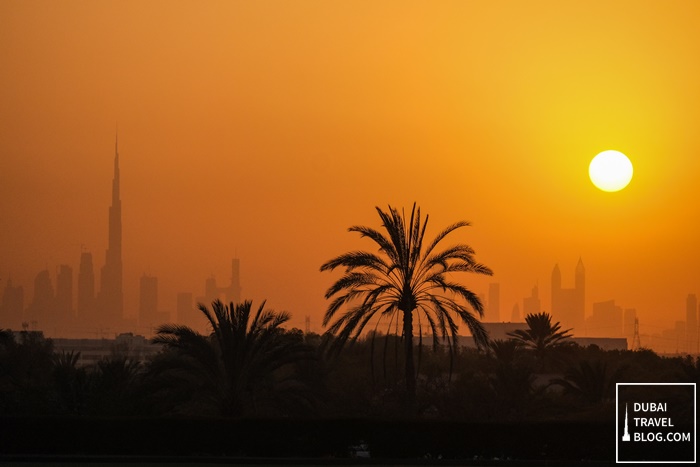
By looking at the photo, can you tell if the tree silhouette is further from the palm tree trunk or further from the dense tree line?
the palm tree trunk

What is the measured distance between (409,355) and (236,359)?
6299 millimetres

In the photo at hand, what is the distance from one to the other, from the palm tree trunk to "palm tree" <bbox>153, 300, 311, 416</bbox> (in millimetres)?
3795

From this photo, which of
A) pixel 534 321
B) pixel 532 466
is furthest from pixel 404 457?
pixel 534 321

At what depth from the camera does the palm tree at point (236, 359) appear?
40406 millimetres

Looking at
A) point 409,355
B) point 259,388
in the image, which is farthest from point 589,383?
point 259,388

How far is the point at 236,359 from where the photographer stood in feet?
134

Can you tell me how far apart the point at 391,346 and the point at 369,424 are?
215 ft

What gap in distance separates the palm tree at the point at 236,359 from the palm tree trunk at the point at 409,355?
3795 millimetres

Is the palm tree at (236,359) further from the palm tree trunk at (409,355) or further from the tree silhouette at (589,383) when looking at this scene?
the tree silhouette at (589,383)

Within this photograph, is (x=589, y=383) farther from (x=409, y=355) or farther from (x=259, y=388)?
(x=259, y=388)

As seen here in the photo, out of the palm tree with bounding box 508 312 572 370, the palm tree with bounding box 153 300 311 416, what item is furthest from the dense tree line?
the palm tree with bounding box 508 312 572 370

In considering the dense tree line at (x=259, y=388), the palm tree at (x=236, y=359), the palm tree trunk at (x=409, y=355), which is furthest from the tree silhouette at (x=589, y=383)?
the palm tree at (x=236, y=359)

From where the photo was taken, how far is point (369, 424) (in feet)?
112

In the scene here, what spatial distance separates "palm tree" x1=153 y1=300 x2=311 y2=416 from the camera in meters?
40.4
